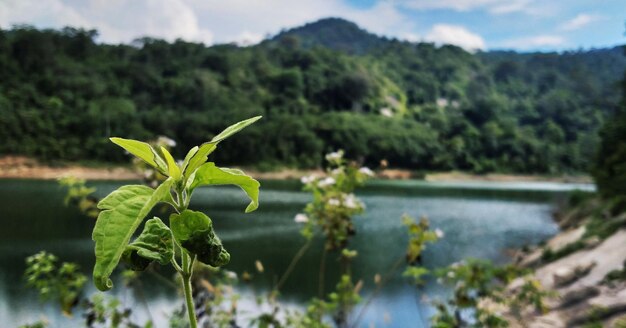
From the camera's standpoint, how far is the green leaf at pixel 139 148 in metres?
0.35

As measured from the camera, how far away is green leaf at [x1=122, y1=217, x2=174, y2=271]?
344 mm

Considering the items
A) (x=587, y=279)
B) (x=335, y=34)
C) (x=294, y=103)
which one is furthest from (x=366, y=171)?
(x=335, y=34)

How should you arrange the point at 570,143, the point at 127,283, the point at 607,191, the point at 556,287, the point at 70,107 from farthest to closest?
the point at 570,143 < the point at 70,107 < the point at 607,191 < the point at 556,287 < the point at 127,283

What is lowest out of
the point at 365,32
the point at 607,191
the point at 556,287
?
the point at 556,287

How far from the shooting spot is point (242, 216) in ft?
45.9

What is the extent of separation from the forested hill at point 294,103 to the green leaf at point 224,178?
26.7m

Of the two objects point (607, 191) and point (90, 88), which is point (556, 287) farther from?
point (90, 88)

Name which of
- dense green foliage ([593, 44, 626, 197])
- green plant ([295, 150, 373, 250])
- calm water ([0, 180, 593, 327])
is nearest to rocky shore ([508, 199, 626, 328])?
dense green foliage ([593, 44, 626, 197])

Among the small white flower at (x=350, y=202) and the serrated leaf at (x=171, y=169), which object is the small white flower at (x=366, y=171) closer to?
the small white flower at (x=350, y=202)

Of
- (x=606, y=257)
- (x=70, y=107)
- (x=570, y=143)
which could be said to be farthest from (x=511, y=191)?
(x=70, y=107)

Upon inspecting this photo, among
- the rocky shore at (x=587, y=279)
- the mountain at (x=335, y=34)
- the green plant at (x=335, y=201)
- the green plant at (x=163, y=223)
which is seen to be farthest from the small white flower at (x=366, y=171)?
the mountain at (x=335, y=34)

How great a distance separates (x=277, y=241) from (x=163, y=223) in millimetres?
11451

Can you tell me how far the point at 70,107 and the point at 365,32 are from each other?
98640 millimetres

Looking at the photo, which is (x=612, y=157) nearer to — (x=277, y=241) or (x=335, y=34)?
(x=277, y=241)
